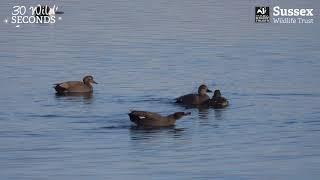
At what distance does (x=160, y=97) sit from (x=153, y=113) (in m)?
3.65

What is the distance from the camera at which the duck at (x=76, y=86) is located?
2720 centimetres

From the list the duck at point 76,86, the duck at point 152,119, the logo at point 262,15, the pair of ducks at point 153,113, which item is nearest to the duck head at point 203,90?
the pair of ducks at point 153,113

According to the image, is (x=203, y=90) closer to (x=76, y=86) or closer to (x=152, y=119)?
(x=76, y=86)

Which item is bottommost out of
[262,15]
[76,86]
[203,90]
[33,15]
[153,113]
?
[153,113]

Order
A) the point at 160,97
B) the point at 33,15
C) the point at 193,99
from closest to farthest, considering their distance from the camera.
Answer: the point at 193,99
the point at 160,97
the point at 33,15

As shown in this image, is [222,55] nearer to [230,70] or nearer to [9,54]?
[230,70]

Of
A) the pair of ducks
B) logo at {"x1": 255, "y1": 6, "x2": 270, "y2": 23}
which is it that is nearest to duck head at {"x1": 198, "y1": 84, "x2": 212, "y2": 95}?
the pair of ducks

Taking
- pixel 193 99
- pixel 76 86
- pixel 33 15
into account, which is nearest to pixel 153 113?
pixel 193 99

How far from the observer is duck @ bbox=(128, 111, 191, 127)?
73.9 ft

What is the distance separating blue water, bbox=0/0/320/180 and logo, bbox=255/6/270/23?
0.52 m

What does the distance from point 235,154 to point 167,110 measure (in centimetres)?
543

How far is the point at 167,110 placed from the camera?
982 inches

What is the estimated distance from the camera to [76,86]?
27828mm

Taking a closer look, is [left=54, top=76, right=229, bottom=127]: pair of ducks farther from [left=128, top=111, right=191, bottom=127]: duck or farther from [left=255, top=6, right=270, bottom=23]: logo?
[left=255, top=6, right=270, bottom=23]: logo
